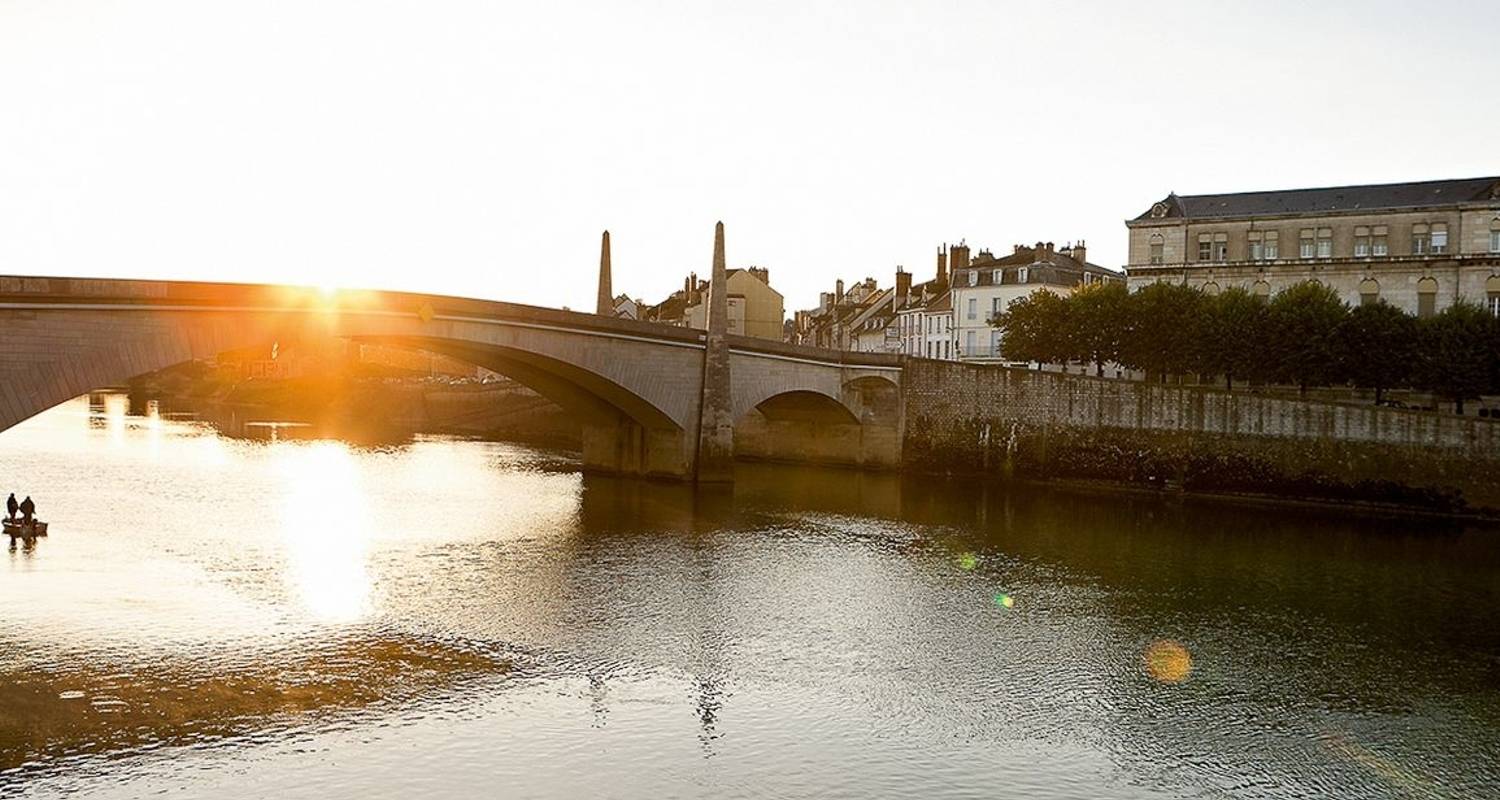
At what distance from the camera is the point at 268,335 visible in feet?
104

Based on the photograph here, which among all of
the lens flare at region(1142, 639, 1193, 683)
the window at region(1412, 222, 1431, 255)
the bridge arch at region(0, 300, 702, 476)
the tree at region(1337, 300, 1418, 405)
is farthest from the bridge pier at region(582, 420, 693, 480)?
the window at region(1412, 222, 1431, 255)

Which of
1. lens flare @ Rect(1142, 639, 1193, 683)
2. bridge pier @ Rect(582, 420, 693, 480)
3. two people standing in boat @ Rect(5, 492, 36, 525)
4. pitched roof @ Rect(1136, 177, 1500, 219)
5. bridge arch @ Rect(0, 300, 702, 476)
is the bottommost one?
lens flare @ Rect(1142, 639, 1193, 683)

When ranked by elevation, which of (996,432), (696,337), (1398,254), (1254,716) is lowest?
(1254,716)

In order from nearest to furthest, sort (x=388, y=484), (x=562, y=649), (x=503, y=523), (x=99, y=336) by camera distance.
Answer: (x=562, y=649) → (x=99, y=336) → (x=503, y=523) → (x=388, y=484)

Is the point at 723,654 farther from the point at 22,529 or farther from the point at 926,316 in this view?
the point at 926,316

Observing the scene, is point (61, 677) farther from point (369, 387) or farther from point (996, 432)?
point (369, 387)

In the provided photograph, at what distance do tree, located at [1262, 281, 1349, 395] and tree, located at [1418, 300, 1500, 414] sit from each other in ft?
11.1

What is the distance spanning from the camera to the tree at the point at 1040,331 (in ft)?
200

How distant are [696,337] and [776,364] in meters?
5.96

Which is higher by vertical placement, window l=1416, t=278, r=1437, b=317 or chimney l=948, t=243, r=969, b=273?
chimney l=948, t=243, r=969, b=273

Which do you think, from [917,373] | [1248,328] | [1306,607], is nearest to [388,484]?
[917,373]

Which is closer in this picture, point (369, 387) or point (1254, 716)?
point (1254, 716)

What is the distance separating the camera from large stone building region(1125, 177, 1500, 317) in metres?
57.8

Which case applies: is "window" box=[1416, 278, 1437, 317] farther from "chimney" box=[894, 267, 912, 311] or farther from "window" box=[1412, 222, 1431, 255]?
"chimney" box=[894, 267, 912, 311]
